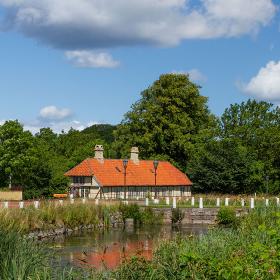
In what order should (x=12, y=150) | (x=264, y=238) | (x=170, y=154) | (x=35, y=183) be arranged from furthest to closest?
(x=170, y=154), (x=12, y=150), (x=35, y=183), (x=264, y=238)

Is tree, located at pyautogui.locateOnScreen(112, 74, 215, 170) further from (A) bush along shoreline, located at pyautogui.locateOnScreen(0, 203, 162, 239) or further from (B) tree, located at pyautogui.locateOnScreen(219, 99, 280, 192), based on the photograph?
(A) bush along shoreline, located at pyautogui.locateOnScreen(0, 203, 162, 239)

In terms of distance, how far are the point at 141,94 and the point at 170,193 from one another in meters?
13.6

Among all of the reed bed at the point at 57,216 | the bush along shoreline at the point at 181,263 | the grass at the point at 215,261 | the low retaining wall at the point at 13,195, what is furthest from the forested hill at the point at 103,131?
the bush along shoreline at the point at 181,263

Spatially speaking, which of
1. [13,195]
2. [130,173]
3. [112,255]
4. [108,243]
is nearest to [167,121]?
[130,173]

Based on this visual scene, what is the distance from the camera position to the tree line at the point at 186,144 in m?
54.8

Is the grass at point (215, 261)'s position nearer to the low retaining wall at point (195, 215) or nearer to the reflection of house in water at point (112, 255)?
the reflection of house in water at point (112, 255)

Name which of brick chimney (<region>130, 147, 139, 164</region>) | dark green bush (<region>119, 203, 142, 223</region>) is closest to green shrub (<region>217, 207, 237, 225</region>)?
dark green bush (<region>119, 203, 142, 223</region>)

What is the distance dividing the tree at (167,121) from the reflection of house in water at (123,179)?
13.4 ft

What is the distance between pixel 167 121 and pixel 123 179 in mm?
10564

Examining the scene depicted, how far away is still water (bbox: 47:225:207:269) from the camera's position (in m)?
20.9

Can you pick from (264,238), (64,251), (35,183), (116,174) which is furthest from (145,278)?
(116,174)

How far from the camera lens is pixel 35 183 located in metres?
49.4

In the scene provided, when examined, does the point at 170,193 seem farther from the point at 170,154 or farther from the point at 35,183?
the point at 35,183

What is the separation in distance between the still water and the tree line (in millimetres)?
16279
